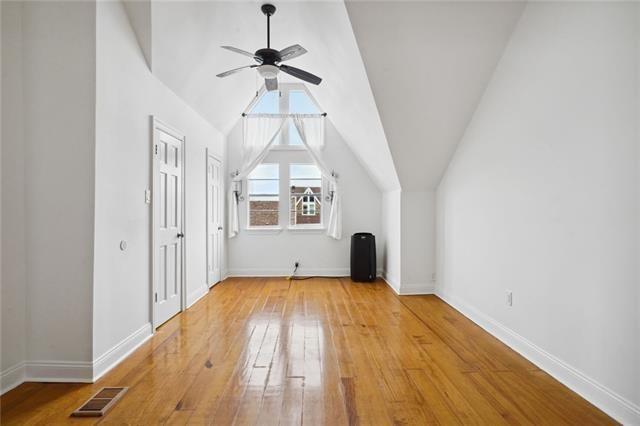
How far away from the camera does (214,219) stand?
5223mm

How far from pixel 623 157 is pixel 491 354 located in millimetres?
1689

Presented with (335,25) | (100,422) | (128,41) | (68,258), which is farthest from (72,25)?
(100,422)

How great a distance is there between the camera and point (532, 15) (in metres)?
2.60

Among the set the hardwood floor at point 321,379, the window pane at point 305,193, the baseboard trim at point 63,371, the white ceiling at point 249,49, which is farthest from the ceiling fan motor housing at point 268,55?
the window pane at point 305,193

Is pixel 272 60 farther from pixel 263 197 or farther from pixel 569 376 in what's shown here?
pixel 569 376

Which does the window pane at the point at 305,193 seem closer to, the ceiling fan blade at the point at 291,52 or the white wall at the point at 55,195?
the ceiling fan blade at the point at 291,52

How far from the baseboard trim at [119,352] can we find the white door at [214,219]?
74.7 inches

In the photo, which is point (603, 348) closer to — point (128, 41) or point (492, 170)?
point (492, 170)

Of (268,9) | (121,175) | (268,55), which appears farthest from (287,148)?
(121,175)

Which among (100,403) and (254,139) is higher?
(254,139)

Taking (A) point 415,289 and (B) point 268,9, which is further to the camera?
(A) point 415,289

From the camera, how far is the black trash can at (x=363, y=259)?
18.1ft

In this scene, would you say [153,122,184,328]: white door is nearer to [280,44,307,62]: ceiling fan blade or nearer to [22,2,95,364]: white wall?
[22,2,95,364]: white wall

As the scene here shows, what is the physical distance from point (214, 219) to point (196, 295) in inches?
50.6
